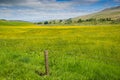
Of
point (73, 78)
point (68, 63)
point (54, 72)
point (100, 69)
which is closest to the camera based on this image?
point (73, 78)

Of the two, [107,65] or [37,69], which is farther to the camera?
[107,65]

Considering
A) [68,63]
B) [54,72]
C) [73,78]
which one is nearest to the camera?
[73,78]

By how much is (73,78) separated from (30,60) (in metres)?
5.93

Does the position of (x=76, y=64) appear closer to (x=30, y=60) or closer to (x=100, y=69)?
(x=100, y=69)

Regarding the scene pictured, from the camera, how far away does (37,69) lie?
54.5 ft

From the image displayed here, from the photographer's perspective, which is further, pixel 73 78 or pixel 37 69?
pixel 37 69

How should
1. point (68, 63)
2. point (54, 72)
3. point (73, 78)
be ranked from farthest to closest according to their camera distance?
point (68, 63), point (54, 72), point (73, 78)

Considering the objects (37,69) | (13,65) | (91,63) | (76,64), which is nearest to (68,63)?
(76,64)

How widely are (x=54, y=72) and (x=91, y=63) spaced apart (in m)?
4.16

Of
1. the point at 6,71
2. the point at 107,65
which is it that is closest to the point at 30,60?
the point at 6,71

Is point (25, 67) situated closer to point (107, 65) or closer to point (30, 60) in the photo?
point (30, 60)

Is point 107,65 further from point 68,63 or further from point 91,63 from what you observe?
point 68,63

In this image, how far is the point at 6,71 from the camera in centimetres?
1559

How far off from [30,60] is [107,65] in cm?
697
